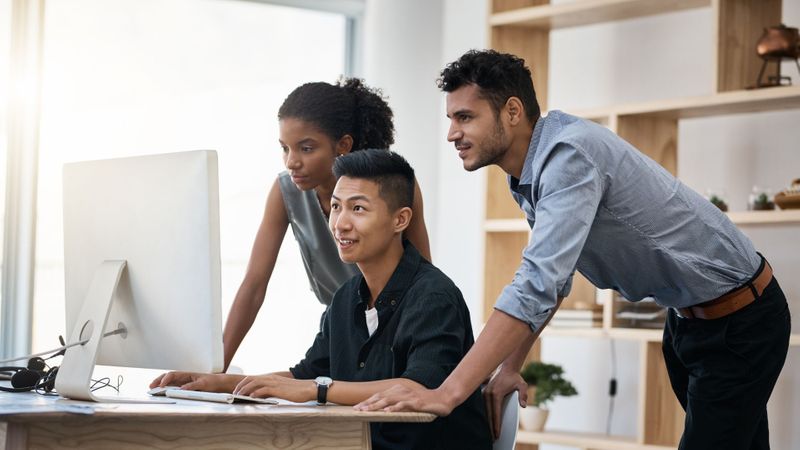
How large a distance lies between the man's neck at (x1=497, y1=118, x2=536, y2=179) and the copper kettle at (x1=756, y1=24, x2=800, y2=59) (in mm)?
1502

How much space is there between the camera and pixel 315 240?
277cm

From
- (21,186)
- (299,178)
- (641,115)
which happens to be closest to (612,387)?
(641,115)

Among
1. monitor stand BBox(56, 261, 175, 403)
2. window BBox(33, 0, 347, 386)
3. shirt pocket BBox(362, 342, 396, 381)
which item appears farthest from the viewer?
window BBox(33, 0, 347, 386)

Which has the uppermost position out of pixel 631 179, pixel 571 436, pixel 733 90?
pixel 733 90

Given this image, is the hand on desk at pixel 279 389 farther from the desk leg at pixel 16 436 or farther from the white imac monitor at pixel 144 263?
the desk leg at pixel 16 436

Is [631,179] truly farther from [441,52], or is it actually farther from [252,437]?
[441,52]

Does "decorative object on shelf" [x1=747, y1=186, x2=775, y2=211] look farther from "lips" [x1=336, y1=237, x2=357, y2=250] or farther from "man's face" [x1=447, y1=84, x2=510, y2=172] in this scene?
"lips" [x1=336, y1=237, x2=357, y2=250]

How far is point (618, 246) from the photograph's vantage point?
1.99 m

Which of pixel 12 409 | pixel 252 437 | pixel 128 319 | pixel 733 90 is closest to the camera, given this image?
pixel 12 409

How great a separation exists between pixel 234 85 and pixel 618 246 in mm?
2972

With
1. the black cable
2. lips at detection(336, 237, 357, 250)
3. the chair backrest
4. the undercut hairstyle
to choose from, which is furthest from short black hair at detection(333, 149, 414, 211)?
the black cable

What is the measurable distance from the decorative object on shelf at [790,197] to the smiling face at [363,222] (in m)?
1.57

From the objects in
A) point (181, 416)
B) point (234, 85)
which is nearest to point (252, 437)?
point (181, 416)

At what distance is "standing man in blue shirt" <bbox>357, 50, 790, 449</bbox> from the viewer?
1842 millimetres
